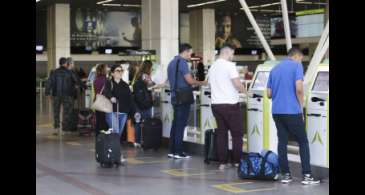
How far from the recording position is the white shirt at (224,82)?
312 inches

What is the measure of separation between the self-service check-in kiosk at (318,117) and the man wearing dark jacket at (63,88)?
655 centimetres

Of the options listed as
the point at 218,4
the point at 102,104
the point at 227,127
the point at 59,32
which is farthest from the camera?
the point at 218,4

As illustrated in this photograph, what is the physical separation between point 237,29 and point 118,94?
2608 cm

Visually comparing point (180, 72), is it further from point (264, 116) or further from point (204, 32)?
point (204, 32)

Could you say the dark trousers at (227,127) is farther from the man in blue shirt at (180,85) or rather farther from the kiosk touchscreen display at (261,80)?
the man in blue shirt at (180,85)

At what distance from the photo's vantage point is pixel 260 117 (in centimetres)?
833

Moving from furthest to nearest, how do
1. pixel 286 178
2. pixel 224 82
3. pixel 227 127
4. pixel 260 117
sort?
1. pixel 260 117
2. pixel 227 127
3. pixel 224 82
4. pixel 286 178

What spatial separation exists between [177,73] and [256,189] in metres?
2.69

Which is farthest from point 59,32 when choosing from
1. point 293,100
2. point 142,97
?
point 293,100

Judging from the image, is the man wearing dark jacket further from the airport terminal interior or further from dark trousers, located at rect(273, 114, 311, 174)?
dark trousers, located at rect(273, 114, 311, 174)

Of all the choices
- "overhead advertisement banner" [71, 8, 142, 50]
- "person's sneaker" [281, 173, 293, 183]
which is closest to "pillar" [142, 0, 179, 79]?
"person's sneaker" [281, 173, 293, 183]

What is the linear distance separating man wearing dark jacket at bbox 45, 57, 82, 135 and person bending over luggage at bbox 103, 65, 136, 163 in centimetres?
339
